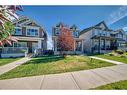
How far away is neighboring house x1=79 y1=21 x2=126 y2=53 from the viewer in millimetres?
A: 29353

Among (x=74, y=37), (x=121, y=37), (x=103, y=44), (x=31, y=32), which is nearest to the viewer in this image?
(x=31, y=32)

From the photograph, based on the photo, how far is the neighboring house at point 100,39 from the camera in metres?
29.4

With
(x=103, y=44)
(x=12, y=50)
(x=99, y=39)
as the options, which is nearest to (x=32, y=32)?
(x=12, y=50)

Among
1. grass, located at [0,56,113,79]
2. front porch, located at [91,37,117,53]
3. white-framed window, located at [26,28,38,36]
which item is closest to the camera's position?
grass, located at [0,56,113,79]

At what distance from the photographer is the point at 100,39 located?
29719 millimetres

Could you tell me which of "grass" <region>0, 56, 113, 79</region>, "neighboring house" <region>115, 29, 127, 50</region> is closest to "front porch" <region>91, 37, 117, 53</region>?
"neighboring house" <region>115, 29, 127, 50</region>

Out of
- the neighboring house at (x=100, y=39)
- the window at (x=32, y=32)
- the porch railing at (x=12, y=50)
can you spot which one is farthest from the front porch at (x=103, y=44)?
the porch railing at (x=12, y=50)

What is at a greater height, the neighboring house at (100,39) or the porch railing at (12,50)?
the neighboring house at (100,39)

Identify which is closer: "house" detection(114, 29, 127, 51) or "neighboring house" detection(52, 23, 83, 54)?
"neighboring house" detection(52, 23, 83, 54)

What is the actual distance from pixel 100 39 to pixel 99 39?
20 cm

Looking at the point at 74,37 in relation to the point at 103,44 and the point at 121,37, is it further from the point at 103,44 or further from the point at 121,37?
the point at 121,37

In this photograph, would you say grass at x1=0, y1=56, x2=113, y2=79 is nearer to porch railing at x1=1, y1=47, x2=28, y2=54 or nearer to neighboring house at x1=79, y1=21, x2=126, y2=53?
porch railing at x1=1, y1=47, x2=28, y2=54

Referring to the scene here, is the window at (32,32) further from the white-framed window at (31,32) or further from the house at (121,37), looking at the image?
the house at (121,37)
